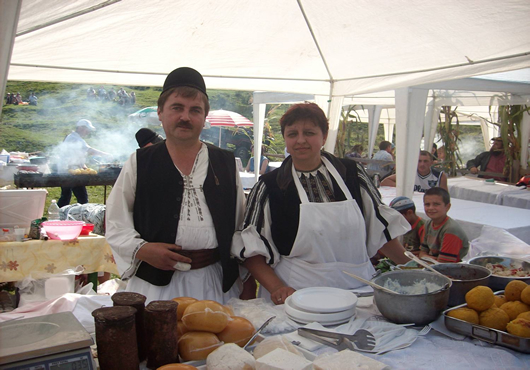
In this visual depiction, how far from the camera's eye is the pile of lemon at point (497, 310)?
141cm

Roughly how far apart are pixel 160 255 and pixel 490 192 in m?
6.68

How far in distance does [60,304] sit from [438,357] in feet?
10.5

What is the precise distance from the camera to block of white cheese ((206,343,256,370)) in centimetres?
112

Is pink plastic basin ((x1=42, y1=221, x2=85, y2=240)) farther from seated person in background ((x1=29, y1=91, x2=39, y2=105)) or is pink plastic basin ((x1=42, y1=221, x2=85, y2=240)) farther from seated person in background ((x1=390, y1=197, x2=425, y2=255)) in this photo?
seated person in background ((x1=29, y1=91, x2=39, y2=105))

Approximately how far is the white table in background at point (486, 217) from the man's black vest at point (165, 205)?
356 cm

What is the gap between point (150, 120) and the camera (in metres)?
10.6

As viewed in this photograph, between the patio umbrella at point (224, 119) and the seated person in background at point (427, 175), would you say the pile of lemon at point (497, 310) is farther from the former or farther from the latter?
the patio umbrella at point (224, 119)

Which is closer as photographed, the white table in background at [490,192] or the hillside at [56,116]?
the white table in background at [490,192]

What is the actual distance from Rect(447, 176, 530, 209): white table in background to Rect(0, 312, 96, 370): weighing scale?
22.6ft

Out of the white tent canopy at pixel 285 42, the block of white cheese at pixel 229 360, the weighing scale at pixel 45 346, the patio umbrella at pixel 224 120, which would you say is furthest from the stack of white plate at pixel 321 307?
the patio umbrella at pixel 224 120

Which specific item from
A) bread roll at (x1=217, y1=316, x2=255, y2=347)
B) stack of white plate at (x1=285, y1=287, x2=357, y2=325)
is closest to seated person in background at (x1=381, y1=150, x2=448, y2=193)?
stack of white plate at (x1=285, y1=287, x2=357, y2=325)

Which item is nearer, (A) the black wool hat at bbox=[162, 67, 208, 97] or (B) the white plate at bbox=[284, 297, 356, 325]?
(B) the white plate at bbox=[284, 297, 356, 325]

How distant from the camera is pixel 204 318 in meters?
1.27

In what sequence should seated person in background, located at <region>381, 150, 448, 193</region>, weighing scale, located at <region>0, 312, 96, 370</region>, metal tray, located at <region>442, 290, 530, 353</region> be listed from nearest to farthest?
1. weighing scale, located at <region>0, 312, 96, 370</region>
2. metal tray, located at <region>442, 290, 530, 353</region>
3. seated person in background, located at <region>381, 150, 448, 193</region>
